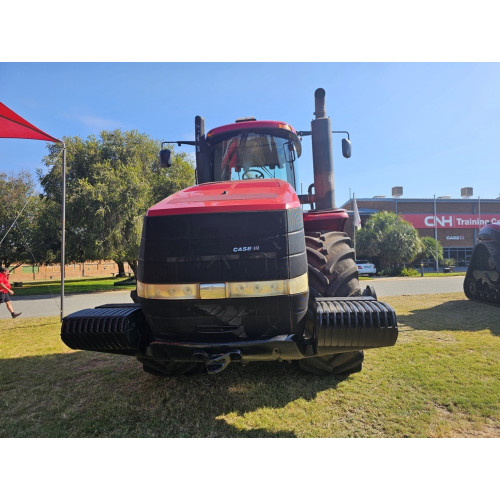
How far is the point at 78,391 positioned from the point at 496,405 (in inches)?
156

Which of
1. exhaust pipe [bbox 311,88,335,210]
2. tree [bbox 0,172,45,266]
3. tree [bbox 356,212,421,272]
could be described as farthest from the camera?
tree [bbox 356,212,421,272]

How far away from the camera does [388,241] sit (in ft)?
77.4

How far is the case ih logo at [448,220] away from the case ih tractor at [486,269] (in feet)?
83.7

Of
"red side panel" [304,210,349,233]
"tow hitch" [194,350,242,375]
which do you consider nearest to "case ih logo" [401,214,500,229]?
"red side panel" [304,210,349,233]

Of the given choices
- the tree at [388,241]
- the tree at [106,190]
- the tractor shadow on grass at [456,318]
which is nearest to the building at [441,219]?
the tree at [388,241]

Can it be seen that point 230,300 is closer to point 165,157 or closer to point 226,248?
point 226,248

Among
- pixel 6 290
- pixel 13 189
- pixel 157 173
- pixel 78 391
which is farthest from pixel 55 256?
pixel 78 391

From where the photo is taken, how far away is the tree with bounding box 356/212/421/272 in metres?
23.3

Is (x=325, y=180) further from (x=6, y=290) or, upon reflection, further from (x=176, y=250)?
(x=6, y=290)

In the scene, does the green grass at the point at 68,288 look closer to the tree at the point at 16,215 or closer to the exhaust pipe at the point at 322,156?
the tree at the point at 16,215

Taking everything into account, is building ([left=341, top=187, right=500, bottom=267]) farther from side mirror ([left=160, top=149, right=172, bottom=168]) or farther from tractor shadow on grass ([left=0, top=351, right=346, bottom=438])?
tractor shadow on grass ([left=0, top=351, right=346, bottom=438])

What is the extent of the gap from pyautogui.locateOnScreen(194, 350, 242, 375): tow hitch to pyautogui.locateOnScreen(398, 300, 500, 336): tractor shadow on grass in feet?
14.5

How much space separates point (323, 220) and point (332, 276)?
2.63 feet

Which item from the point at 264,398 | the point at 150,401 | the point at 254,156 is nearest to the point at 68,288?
the point at 150,401
